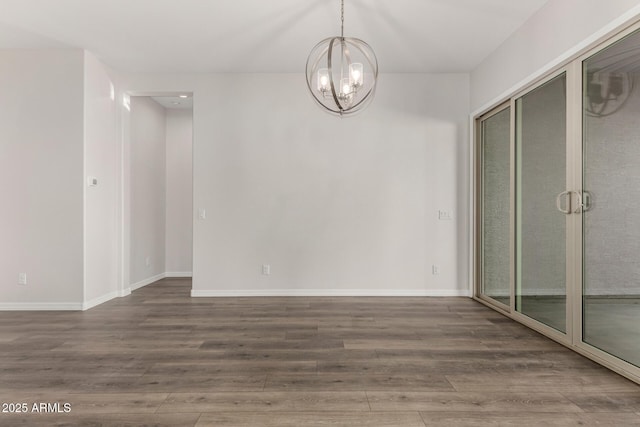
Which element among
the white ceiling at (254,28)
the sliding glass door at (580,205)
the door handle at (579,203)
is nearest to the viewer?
the sliding glass door at (580,205)

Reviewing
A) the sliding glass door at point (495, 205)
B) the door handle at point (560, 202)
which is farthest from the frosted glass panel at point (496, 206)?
the door handle at point (560, 202)

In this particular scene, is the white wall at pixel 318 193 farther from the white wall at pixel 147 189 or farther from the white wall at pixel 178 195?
the white wall at pixel 178 195

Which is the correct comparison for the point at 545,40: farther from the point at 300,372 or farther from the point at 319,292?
the point at 319,292

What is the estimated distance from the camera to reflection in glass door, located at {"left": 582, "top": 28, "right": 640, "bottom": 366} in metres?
2.54

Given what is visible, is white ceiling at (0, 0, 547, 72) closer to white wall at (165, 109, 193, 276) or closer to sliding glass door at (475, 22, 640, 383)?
sliding glass door at (475, 22, 640, 383)

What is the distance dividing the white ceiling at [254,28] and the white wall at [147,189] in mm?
1179

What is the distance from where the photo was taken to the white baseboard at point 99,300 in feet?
14.7

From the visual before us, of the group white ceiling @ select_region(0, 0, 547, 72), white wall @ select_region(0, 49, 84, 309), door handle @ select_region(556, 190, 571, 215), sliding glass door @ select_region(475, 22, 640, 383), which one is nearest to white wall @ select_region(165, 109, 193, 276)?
white ceiling @ select_region(0, 0, 547, 72)

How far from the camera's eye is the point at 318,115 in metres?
5.22

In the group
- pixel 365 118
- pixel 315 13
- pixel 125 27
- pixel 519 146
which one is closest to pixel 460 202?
pixel 519 146

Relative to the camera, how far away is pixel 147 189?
6.12m

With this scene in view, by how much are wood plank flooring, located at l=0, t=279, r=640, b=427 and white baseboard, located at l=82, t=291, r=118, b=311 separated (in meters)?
0.31

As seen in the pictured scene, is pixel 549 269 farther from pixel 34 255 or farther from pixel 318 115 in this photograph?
pixel 34 255

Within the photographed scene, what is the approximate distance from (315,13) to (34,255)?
4065 mm
